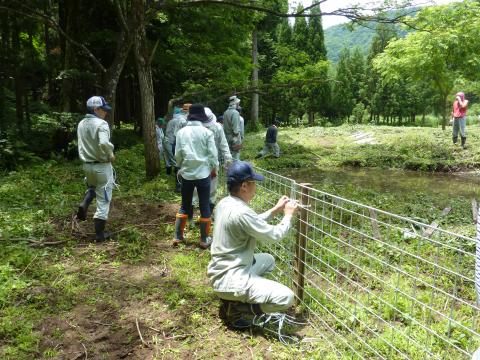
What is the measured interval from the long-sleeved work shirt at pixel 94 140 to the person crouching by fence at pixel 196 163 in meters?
0.95

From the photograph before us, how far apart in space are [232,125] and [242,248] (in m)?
5.94

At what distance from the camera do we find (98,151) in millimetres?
5402

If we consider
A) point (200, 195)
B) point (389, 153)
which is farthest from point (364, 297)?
point (389, 153)

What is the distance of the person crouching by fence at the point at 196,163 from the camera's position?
534 cm

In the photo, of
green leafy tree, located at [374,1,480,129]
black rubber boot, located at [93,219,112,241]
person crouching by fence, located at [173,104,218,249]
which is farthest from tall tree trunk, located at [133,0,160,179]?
green leafy tree, located at [374,1,480,129]

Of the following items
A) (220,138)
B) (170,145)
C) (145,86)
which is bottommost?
(170,145)

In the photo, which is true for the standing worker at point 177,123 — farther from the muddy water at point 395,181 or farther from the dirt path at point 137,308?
the muddy water at point 395,181

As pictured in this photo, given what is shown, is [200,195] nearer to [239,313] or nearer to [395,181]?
[239,313]

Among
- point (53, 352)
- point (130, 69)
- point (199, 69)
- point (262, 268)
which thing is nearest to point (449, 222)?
point (262, 268)

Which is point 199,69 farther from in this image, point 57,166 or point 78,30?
point 57,166

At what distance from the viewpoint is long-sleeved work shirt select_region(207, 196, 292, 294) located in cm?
331

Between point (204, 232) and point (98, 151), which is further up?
point (98, 151)

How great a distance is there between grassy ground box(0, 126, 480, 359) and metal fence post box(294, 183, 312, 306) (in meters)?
0.44

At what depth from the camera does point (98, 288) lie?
4410mm
